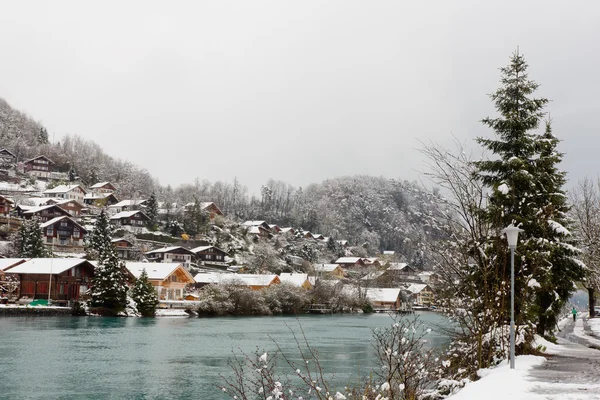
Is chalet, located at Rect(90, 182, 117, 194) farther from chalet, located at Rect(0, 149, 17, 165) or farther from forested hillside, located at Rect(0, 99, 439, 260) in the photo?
chalet, located at Rect(0, 149, 17, 165)

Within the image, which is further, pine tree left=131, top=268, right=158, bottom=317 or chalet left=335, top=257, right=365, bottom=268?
chalet left=335, top=257, right=365, bottom=268

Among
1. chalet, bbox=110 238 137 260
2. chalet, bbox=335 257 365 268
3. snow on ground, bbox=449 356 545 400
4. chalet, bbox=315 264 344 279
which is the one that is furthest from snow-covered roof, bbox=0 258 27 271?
chalet, bbox=335 257 365 268

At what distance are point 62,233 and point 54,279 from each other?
3010 centimetres

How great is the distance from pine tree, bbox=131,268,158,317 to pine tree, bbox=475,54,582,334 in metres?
41.1

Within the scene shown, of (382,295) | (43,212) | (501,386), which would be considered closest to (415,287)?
(382,295)

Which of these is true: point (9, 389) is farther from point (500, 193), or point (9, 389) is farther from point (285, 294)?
point (285, 294)

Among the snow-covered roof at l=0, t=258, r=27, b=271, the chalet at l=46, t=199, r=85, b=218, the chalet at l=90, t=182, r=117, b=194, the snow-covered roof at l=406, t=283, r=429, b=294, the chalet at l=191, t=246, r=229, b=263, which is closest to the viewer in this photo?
the snow-covered roof at l=0, t=258, r=27, b=271

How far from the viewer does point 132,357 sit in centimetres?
2603

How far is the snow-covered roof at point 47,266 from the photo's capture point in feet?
179

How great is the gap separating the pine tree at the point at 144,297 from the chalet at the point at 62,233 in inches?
1202

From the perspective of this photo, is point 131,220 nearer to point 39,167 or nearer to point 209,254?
point 209,254

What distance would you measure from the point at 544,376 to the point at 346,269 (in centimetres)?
10519

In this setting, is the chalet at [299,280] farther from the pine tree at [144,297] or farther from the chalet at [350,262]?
the chalet at [350,262]

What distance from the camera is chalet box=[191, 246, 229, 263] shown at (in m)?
91.6
